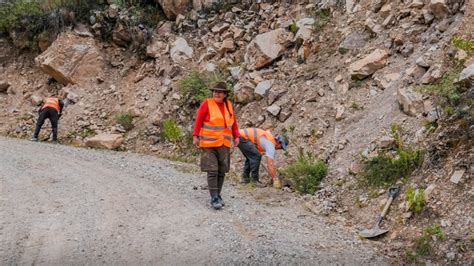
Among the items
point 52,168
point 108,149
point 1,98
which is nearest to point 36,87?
point 1,98

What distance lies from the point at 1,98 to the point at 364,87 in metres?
10.3

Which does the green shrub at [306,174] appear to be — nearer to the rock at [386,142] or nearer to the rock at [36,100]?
the rock at [386,142]

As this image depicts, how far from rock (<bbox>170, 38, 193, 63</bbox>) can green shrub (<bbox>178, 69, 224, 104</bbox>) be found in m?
1.25

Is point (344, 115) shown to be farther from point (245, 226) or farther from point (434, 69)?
point (245, 226)

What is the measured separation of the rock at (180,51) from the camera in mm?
12202

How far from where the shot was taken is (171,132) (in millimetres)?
10375

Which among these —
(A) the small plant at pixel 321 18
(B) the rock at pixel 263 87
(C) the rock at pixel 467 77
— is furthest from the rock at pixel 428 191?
(A) the small plant at pixel 321 18

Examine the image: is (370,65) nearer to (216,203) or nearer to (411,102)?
(411,102)

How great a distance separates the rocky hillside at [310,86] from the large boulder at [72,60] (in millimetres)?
31

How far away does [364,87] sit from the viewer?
8.27m

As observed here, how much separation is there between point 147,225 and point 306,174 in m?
2.59

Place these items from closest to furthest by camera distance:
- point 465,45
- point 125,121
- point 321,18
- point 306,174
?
point 465,45, point 306,174, point 321,18, point 125,121

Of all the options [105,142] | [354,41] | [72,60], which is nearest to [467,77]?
[354,41]

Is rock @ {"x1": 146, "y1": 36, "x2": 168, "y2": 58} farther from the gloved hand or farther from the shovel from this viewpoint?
the shovel
